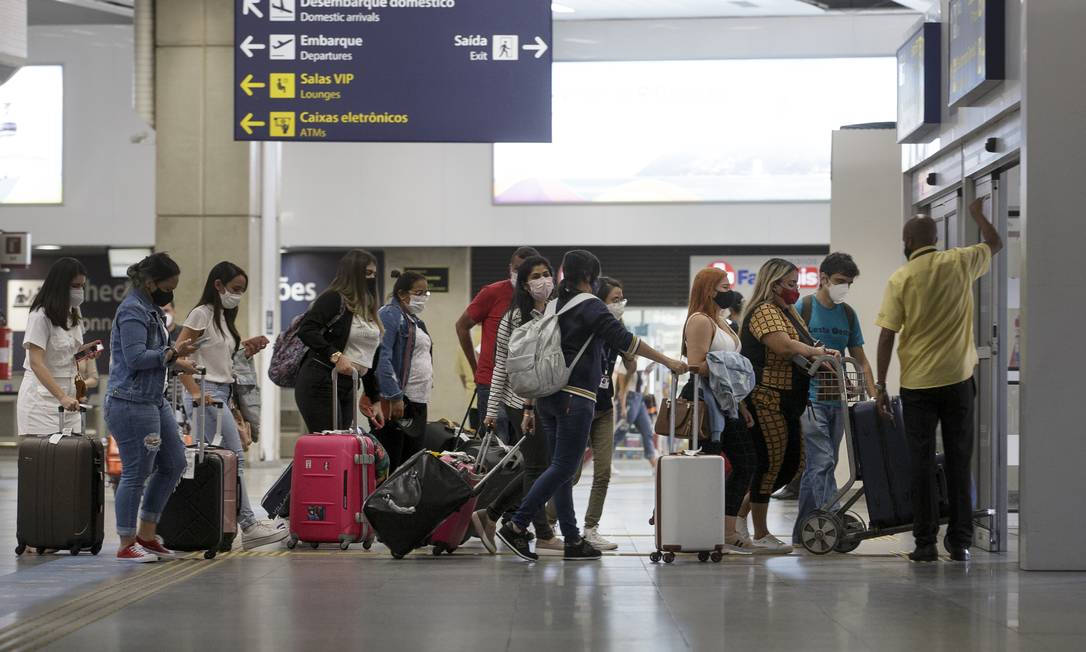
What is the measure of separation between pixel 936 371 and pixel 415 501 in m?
2.55

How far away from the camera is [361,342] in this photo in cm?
770

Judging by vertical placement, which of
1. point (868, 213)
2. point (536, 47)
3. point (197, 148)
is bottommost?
point (868, 213)

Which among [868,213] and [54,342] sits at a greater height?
[868,213]

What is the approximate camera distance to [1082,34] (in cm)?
646

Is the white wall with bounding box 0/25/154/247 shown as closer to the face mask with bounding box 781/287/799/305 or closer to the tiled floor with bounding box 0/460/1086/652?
the tiled floor with bounding box 0/460/1086/652

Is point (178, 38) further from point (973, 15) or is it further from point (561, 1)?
point (973, 15)

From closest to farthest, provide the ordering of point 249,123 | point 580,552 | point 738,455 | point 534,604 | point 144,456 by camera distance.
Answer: point 534,604 → point 144,456 → point 580,552 → point 738,455 → point 249,123

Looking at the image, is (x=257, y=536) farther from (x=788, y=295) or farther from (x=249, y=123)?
(x=249, y=123)

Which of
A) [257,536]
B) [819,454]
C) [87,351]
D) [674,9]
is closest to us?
[819,454]

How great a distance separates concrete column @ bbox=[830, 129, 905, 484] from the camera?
11.4 m

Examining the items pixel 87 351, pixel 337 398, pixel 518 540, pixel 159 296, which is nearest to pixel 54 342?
pixel 87 351

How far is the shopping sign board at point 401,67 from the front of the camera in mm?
10727

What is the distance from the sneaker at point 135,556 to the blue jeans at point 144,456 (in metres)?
0.07

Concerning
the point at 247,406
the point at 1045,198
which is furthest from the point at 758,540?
the point at 247,406
